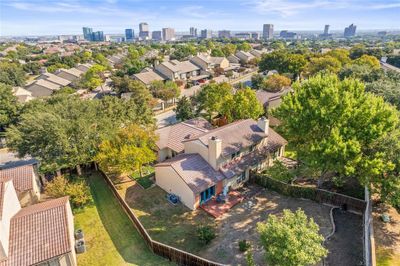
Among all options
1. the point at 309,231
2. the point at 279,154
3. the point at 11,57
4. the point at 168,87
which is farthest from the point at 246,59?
the point at 11,57

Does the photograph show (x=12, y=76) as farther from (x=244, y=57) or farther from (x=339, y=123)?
(x=339, y=123)

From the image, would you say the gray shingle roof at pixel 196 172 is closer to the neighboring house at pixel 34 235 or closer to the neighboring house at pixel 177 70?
the neighboring house at pixel 34 235

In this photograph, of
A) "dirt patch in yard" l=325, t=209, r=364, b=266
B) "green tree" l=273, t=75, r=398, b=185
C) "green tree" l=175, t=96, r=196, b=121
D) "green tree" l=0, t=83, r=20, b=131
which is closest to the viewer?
"dirt patch in yard" l=325, t=209, r=364, b=266

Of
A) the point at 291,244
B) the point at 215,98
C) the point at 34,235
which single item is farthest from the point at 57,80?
the point at 291,244

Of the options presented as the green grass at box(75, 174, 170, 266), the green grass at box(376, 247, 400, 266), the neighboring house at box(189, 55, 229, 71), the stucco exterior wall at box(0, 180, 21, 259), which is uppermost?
the neighboring house at box(189, 55, 229, 71)

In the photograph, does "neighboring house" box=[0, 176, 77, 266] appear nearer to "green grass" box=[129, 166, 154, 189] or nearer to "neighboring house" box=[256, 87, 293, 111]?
"green grass" box=[129, 166, 154, 189]

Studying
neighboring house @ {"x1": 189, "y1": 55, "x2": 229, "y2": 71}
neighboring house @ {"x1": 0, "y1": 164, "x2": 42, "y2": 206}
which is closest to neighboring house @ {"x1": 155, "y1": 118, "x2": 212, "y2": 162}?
neighboring house @ {"x1": 0, "y1": 164, "x2": 42, "y2": 206}
